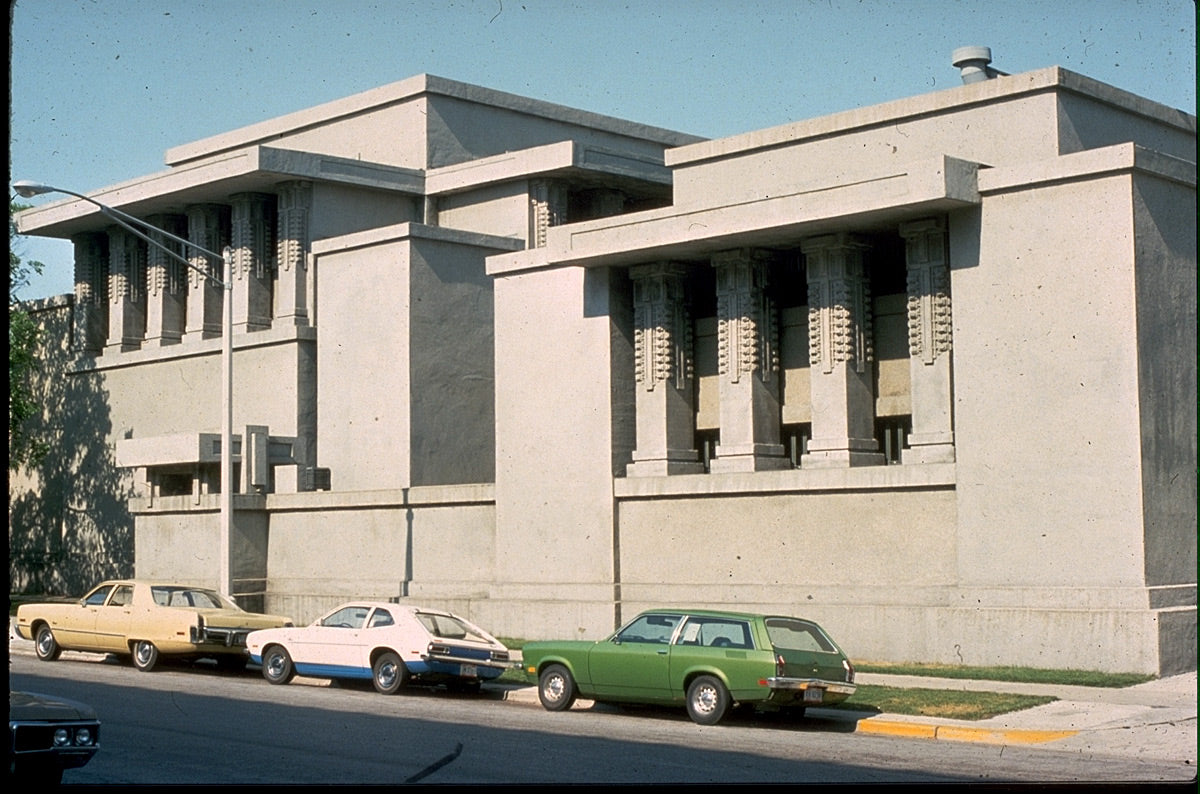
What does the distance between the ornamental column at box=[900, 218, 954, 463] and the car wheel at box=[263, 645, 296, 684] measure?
454 inches

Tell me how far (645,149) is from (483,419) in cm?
1332

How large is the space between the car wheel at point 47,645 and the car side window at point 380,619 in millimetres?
7916

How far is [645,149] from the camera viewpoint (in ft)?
160

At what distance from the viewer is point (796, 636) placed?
66.5 ft

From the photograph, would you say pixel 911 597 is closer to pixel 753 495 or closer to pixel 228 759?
pixel 753 495

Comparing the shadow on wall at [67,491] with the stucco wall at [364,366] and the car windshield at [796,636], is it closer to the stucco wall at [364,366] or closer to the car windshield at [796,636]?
the stucco wall at [364,366]

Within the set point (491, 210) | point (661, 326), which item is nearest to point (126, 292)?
point (491, 210)

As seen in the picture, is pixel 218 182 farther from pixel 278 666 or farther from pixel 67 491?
pixel 278 666

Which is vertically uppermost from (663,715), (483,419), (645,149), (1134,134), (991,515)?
(645,149)

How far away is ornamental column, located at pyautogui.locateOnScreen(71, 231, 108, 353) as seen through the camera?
48.3 metres

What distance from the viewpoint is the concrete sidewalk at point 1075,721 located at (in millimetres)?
17781

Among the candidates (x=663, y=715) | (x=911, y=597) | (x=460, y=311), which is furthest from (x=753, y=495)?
(x=460, y=311)

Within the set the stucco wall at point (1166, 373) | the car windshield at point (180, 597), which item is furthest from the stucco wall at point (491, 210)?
the stucco wall at point (1166, 373)

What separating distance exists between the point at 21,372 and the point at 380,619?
2728 centimetres
